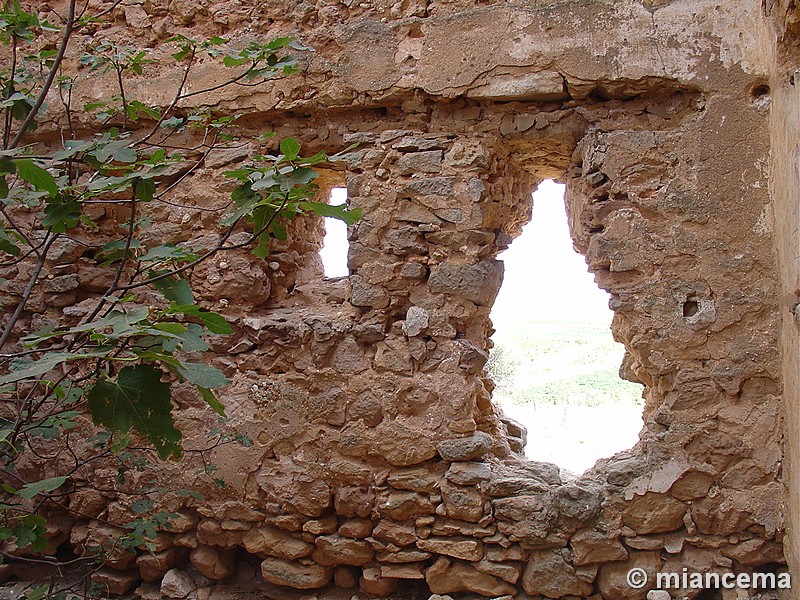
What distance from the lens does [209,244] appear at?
9.73 feet

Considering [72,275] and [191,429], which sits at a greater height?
[72,275]

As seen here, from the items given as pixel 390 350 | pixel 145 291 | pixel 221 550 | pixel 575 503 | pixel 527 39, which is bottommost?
pixel 221 550

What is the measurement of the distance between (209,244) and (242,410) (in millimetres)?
792

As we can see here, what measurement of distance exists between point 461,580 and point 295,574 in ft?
2.42

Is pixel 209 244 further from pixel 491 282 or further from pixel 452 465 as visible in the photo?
→ pixel 452 465

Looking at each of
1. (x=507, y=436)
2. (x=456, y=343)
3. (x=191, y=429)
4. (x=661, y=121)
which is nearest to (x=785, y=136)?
(x=661, y=121)

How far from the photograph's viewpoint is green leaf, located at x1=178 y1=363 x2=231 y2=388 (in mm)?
1280

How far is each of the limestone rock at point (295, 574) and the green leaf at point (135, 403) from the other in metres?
1.76

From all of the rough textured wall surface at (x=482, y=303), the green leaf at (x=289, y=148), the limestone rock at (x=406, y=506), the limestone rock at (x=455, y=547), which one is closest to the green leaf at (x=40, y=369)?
the green leaf at (x=289, y=148)

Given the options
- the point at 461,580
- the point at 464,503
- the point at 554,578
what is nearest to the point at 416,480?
the point at 464,503

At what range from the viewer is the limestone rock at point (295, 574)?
9.10ft

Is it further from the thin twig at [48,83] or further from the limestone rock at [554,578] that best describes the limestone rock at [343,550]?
the thin twig at [48,83]

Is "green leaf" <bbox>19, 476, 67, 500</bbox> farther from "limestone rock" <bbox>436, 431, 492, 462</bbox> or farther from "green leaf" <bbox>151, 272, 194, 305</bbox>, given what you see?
"limestone rock" <bbox>436, 431, 492, 462</bbox>

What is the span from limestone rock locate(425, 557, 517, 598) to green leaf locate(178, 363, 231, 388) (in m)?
1.68
